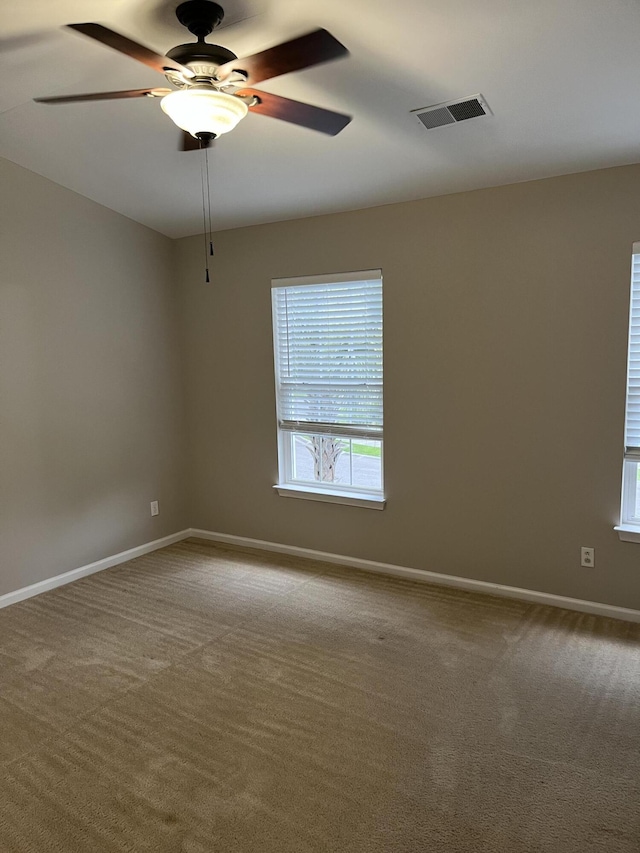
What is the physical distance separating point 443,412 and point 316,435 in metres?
1.05

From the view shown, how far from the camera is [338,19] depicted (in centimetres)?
214

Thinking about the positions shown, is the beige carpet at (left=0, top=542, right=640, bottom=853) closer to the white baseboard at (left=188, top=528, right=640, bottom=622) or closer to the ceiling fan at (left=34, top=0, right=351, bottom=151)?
the white baseboard at (left=188, top=528, right=640, bottom=622)

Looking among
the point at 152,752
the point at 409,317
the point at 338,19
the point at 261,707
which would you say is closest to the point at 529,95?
the point at 338,19

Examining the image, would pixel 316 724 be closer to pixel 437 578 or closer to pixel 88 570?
pixel 437 578

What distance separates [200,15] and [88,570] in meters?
3.53

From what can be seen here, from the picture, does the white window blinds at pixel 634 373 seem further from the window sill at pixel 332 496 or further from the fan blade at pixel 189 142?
the fan blade at pixel 189 142

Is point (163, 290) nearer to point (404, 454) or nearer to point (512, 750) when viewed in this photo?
point (404, 454)

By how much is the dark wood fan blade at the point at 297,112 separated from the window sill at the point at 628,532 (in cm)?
254

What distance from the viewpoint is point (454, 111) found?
2.72 m

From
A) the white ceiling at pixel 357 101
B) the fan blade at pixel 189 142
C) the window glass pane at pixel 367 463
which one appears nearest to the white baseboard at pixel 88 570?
the window glass pane at pixel 367 463

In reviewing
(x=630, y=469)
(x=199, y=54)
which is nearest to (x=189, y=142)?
(x=199, y=54)

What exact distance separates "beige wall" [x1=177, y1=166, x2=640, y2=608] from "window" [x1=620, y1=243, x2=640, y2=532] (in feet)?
0.17

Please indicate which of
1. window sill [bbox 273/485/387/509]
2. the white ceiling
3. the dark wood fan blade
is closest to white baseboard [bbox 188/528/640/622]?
window sill [bbox 273/485/387/509]

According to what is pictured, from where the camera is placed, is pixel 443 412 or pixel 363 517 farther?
pixel 363 517
